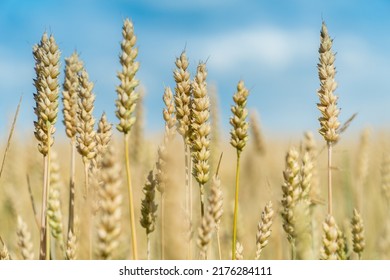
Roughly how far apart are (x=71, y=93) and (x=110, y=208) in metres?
0.93

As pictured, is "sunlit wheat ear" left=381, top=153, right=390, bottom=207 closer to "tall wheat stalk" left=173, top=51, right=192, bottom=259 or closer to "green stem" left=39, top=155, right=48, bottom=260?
"tall wheat stalk" left=173, top=51, right=192, bottom=259

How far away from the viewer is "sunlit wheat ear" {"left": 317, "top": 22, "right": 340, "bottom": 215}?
1.70 m

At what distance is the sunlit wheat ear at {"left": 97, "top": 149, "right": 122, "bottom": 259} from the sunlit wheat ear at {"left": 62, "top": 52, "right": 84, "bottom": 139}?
2.80 ft

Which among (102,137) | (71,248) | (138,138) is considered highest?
(138,138)

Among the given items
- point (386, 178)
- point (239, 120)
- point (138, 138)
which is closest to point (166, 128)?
point (239, 120)

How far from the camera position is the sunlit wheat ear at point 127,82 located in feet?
4.77

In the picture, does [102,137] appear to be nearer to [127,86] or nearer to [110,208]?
[127,86]

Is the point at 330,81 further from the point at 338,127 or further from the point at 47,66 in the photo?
the point at 47,66

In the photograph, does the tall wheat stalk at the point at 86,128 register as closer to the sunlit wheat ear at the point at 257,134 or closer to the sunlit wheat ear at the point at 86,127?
the sunlit wheat ear at the point at 86,127

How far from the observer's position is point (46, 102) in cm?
168

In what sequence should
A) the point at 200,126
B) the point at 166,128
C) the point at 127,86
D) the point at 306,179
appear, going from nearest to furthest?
the point at 127,86 < the point at 200,126 < the point at 166,128 < the point at 306,179

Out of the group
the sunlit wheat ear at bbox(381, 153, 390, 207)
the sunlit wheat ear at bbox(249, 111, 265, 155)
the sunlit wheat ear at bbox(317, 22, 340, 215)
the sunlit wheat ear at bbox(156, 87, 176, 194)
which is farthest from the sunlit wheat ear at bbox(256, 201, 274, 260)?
the sunlit wheat ear at bbox(249, 111, 265, 155)
